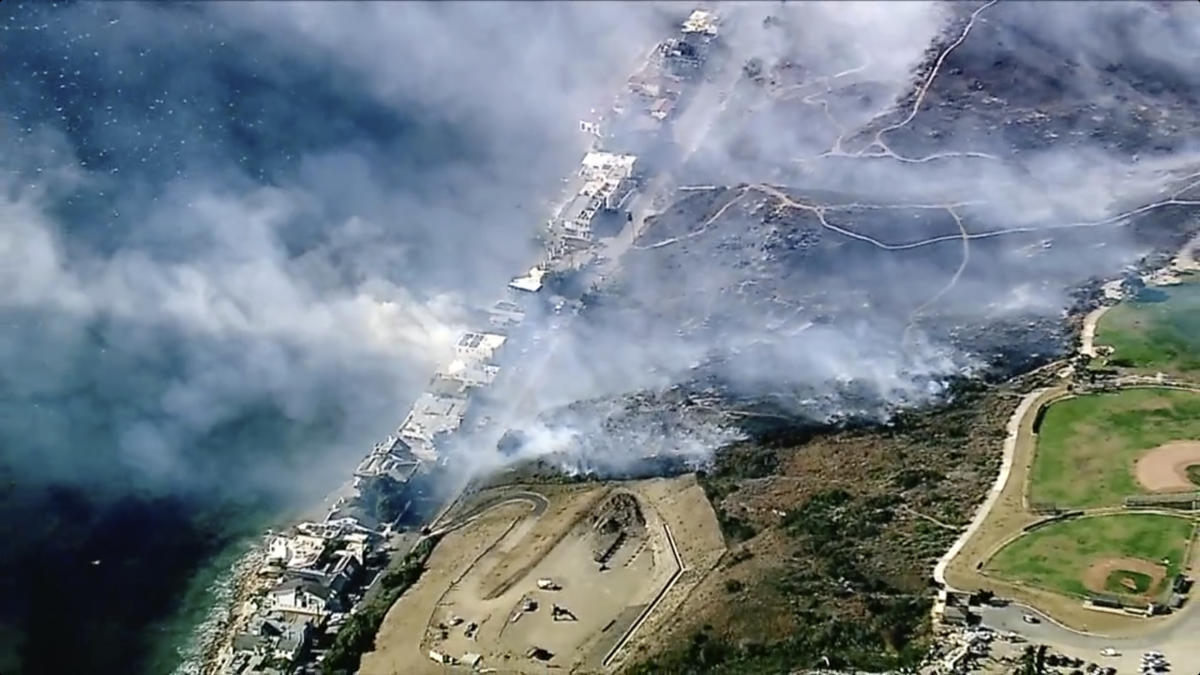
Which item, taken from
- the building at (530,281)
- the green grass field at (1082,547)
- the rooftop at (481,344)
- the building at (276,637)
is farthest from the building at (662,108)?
the building at (276,637)

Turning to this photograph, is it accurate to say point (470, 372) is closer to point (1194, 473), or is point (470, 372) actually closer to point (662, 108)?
point (662, 108)

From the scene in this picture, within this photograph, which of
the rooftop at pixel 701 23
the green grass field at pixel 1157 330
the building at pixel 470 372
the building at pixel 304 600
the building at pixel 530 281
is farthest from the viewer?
the rooftop at pixel 701 23

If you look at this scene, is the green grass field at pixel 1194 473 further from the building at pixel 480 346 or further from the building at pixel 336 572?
the building at pixel 336 572

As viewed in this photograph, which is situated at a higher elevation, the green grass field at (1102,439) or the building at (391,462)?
the building at (391,462)

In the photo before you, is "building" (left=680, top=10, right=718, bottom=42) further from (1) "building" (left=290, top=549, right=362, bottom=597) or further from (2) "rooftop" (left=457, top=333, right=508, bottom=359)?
(1) "building" (left=290, top=549, right=362, bottom=597)

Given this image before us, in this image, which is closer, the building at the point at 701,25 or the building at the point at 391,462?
the building at the point at 391,462

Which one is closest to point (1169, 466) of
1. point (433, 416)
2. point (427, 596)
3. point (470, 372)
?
point (427, 596)

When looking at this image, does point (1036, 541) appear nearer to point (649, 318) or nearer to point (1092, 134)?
point (649, 318)
